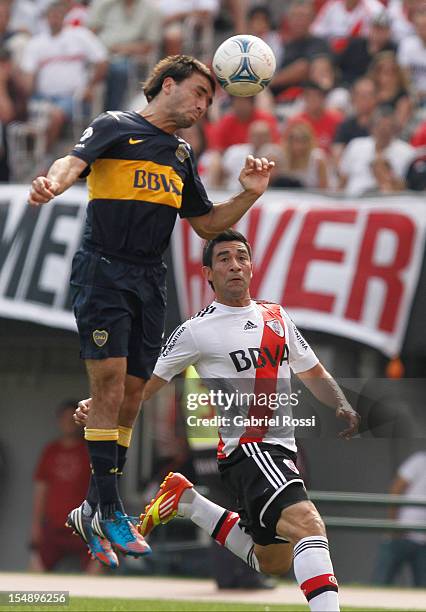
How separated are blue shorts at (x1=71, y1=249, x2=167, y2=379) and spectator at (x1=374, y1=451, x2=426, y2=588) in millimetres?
5616

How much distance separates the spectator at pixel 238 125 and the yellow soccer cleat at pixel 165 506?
7.02 m

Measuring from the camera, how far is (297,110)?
16859 mm

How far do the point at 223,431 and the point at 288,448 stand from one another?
41 cm

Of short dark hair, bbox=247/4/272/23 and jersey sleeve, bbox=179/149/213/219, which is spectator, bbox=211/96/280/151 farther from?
jersey sleeve, bbox=179/149/213/219

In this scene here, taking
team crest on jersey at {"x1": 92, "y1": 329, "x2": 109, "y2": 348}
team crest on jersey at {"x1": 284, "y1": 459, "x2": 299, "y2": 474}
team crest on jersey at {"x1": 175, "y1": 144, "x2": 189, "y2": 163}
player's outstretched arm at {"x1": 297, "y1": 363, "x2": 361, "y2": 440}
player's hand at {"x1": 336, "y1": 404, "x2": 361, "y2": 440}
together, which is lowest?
team crest on jersey at {"x1": 284, "y1": 459, "x2": 299, "y2": 474}

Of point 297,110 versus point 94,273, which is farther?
point 297,110

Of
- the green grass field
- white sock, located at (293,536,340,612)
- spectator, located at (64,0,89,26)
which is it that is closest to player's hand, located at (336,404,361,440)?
white sock, located at (293,536,340,612)

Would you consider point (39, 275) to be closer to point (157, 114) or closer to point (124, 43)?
point (124, 43)

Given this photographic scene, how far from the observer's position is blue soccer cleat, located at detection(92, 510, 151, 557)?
796cm

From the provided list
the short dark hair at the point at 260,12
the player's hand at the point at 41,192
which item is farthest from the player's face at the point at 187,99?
the short dark hair at the point at 260,12

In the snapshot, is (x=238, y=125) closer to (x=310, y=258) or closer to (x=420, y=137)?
(x=420, y=137)

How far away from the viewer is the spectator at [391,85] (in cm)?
1573

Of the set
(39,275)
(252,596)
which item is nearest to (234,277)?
(252,596)

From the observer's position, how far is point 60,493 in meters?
15.2
